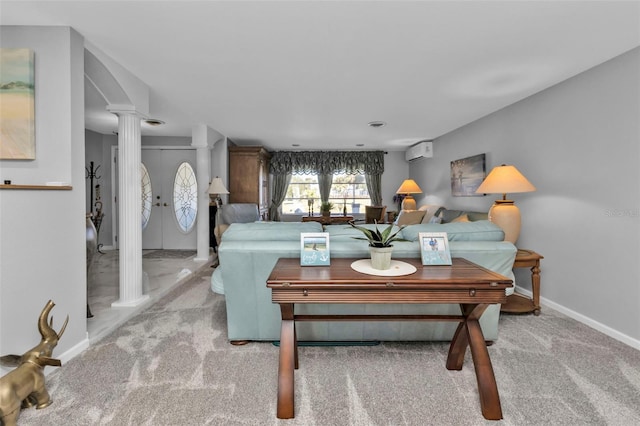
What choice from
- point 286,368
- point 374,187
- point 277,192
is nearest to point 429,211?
point 374,187

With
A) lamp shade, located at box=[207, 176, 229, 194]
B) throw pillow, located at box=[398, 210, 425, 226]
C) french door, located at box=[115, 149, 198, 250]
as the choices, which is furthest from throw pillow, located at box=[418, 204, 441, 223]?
french door, located at box=[115, 149, 198, 250]

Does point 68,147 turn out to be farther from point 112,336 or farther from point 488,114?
point 488,114

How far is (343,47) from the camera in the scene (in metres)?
2.20

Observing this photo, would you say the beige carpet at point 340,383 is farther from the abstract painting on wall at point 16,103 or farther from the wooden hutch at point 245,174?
the wooden hutch at point 245,174

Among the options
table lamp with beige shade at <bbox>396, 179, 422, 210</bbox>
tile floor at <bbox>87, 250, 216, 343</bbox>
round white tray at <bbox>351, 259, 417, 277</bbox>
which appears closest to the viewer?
round white tray at <bbox>351, 259, 417, 277</bbox>

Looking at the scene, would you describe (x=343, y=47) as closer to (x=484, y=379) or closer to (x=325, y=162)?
(x=484, y=379)

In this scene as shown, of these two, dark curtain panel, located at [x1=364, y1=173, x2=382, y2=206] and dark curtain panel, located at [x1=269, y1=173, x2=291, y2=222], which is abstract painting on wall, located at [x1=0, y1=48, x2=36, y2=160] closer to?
dark curtain panel, located at [x1=269, y1=173, x2=291, y2=222]

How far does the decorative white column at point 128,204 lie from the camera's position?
2684 mm

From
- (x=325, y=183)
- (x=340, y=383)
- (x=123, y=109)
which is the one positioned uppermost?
(x=123, y=109)

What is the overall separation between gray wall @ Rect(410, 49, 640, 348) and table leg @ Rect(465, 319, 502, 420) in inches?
62.2

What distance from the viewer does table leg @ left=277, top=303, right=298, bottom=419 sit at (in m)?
1.44

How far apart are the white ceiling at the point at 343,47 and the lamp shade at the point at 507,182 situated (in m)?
0.87

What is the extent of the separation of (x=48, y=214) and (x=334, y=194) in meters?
5.79

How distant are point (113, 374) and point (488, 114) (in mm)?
4764
